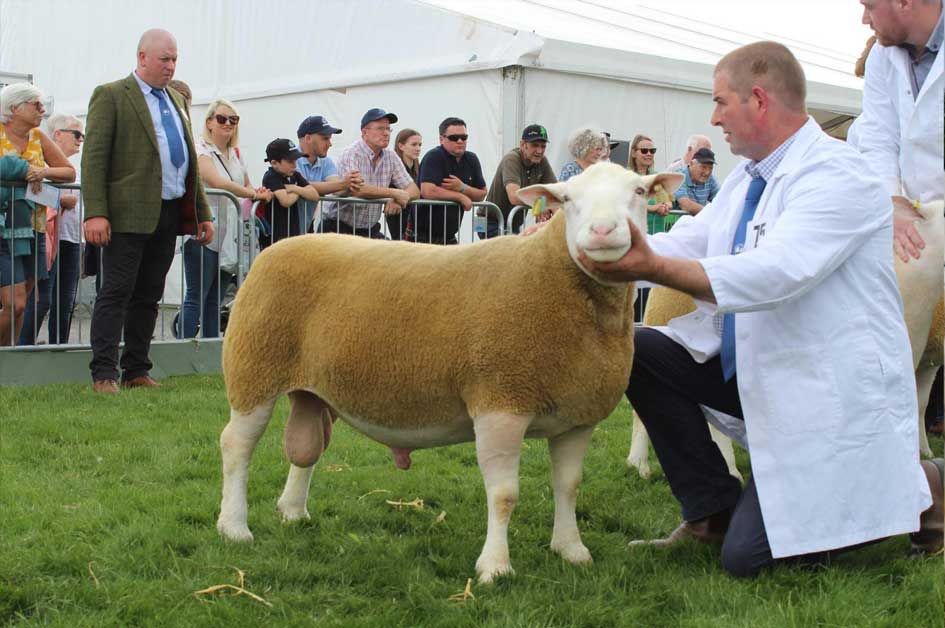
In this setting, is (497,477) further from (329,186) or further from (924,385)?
(329,186)

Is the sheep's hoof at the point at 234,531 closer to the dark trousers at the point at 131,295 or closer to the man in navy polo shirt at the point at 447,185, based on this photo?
the dark trousers at the point at 131,295

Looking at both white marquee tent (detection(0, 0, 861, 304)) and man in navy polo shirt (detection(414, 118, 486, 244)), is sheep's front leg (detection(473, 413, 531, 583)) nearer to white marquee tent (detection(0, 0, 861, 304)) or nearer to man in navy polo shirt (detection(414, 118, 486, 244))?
man in navy polo shirt (detection(414, 118, 486, 244))

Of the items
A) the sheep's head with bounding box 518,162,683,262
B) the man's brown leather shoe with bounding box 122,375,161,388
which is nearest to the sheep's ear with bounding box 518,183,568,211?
the sheep's head with bounding box 518,162,683,262

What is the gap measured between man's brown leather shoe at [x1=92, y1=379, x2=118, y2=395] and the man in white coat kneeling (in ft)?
13.9

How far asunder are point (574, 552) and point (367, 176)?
213 inches

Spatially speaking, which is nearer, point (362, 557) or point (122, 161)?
point (362, 557)

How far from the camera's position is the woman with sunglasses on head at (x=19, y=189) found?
6.81 m

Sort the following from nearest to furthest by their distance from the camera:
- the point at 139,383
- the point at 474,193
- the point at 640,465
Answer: the point at 640,465 < the point at 139,383 < the point at 474,193

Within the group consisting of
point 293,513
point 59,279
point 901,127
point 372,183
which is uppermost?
point 901,127

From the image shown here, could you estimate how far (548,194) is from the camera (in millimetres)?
3217

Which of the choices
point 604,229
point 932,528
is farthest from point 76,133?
point 932,528

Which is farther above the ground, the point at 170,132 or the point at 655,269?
the point at 170,132

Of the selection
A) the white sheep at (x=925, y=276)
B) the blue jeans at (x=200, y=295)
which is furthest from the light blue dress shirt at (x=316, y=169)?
the white sheep at (x=925, y=276)

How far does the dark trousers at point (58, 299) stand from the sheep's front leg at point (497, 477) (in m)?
4.95
